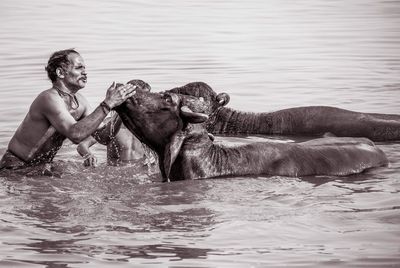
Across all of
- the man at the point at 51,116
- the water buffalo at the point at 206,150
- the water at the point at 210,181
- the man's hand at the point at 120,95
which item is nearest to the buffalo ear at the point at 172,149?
the water buffalo at the point at 206,150

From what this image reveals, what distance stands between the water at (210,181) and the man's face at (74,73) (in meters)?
0.93

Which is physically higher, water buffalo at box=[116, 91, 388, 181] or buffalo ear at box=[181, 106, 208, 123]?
buffalo ear at box=[181, 106, 208, 123]

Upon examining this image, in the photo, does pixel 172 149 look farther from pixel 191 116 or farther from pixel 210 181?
pixel 210 181

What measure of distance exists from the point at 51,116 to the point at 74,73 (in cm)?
59

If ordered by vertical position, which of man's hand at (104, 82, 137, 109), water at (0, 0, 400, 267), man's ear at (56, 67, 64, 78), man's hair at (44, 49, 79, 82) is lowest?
water at (0, 0, 400, 267)

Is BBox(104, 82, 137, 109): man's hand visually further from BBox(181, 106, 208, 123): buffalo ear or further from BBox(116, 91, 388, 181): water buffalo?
BBox(181, 106, 208, 123): buffalo ear

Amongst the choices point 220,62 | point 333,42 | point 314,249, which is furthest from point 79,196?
point 333,42

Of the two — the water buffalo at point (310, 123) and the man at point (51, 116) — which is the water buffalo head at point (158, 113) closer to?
the man at point (51, 116)

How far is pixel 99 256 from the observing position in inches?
319

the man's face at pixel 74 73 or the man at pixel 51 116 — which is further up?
the man's face at pixel 74 73

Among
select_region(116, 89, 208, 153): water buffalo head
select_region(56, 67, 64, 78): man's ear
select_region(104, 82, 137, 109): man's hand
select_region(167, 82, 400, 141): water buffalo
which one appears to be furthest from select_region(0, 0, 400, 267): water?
select_region(56, 67, 64, 78): man's ear

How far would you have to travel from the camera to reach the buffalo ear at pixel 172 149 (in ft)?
32.9

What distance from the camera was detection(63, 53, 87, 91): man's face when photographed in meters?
11.6

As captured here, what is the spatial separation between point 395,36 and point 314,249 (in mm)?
16239
